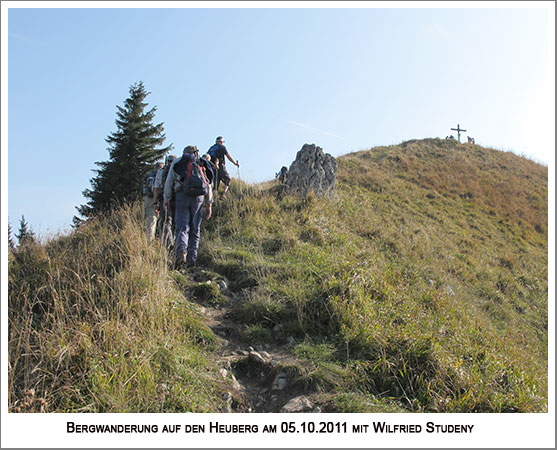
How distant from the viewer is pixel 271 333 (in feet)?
13.8

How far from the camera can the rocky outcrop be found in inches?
402

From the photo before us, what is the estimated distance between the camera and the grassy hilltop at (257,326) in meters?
2.88

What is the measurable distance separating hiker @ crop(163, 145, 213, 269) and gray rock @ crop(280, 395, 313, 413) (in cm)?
325

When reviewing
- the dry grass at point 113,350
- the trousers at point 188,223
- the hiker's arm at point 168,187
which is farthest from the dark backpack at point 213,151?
the dry grass at point 113,350

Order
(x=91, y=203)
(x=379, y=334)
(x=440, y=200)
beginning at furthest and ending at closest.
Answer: (x=91, y=203), (x=440, y=200), (x=379, y=334)

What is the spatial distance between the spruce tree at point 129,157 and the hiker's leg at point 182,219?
14021mm

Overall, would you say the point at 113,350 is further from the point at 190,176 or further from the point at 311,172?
the point at 311,172

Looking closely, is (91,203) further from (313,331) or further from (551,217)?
(551,217)

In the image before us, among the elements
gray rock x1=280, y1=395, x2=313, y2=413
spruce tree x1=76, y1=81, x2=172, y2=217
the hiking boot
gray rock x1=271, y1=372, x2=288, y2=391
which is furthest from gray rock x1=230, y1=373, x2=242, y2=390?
spruce tree x1=76, y1=81, x2=172, y2=217

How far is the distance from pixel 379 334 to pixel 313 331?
2.52ft

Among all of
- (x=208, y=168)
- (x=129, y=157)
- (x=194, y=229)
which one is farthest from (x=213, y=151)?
(x=129, y=157)

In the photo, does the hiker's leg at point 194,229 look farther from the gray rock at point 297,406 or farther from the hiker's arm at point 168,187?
the gray rock at point 297,406

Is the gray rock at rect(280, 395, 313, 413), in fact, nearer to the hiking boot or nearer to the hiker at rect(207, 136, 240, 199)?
the hiking boot

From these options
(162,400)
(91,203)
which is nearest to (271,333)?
(162,400)
